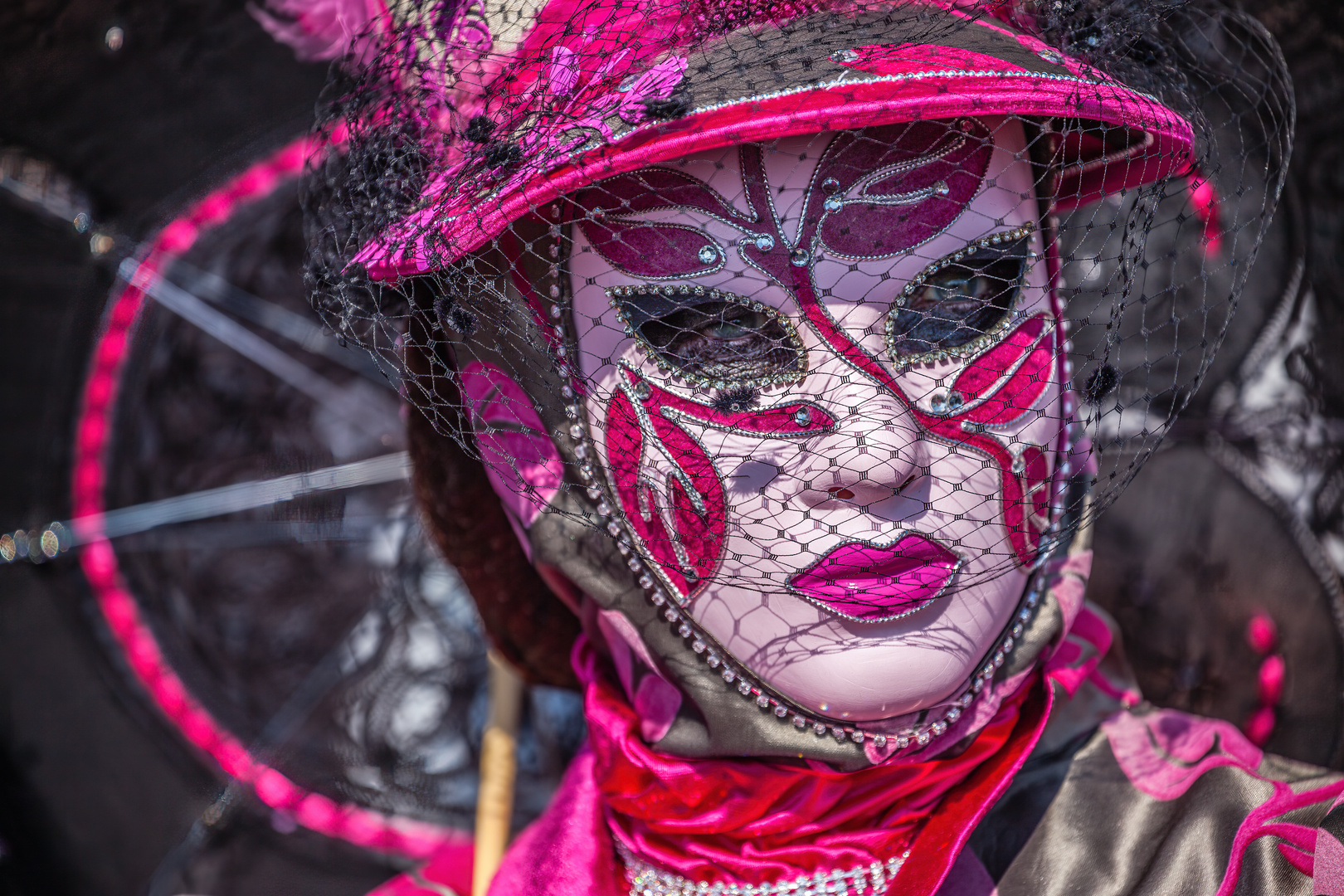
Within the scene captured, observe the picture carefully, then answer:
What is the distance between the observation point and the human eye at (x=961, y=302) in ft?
4.03

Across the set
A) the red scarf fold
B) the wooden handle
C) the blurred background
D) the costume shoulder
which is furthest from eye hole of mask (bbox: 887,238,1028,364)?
the wooden handle

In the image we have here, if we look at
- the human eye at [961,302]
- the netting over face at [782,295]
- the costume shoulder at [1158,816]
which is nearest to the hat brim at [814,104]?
the netting over face at [782,295]

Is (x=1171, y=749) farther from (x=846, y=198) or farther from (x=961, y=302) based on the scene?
(x=846, y=198)

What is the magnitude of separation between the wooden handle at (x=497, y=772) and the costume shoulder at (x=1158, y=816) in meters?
0.91

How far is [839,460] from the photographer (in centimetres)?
120

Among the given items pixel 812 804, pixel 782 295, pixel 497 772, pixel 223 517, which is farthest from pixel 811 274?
pixel 223 517

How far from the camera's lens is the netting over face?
3.88 ft

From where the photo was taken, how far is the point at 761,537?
1.26m

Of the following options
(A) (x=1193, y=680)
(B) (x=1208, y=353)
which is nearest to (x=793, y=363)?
(B) (x=1208, y=353)

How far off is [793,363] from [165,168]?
1572mm

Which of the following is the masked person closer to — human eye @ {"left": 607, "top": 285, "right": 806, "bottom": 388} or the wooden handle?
human eye @ {"left": 607, "top": 285, "right": 806, "bottom": 388}

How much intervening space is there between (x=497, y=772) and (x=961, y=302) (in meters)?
1.29

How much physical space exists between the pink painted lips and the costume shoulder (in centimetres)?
45

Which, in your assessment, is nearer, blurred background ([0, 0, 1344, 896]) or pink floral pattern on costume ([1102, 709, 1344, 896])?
pink floral pattern on costume ([1102, 709, 1344, 896])
